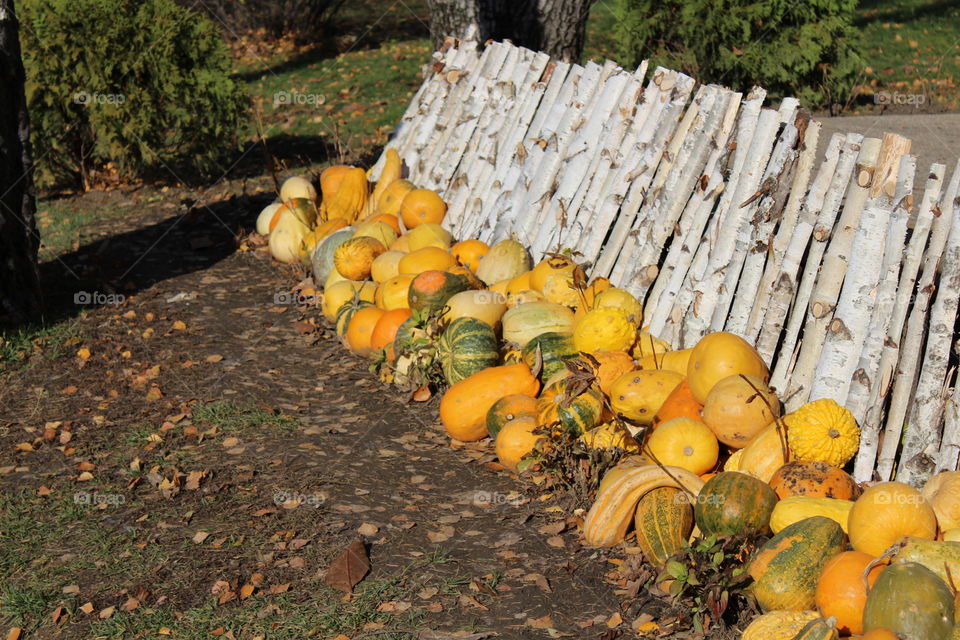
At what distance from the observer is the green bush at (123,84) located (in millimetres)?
9719

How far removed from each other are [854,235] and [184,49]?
807cm

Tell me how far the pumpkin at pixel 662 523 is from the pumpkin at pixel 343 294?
10.9 ft

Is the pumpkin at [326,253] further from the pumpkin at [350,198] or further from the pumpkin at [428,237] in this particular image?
the pumpkin at [428,237]

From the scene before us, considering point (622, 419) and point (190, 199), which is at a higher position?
point (622, 419)

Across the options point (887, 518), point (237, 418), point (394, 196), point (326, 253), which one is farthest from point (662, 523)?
point (394, 196)

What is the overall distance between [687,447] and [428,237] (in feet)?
10.8

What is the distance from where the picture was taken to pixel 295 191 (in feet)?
28.0

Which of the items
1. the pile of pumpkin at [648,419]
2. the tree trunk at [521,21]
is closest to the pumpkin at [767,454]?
the pile of pumpkin at [648,419]

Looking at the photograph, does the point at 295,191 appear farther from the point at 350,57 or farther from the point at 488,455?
the point at 350,57

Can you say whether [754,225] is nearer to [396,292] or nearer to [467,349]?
[467,349]

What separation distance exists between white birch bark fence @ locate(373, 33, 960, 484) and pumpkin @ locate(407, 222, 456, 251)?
9.9 inches

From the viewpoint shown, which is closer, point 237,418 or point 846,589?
point 846,589

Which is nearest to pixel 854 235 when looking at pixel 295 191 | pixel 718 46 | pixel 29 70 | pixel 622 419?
pixel 622 419

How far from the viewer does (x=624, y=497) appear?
13.5ft
